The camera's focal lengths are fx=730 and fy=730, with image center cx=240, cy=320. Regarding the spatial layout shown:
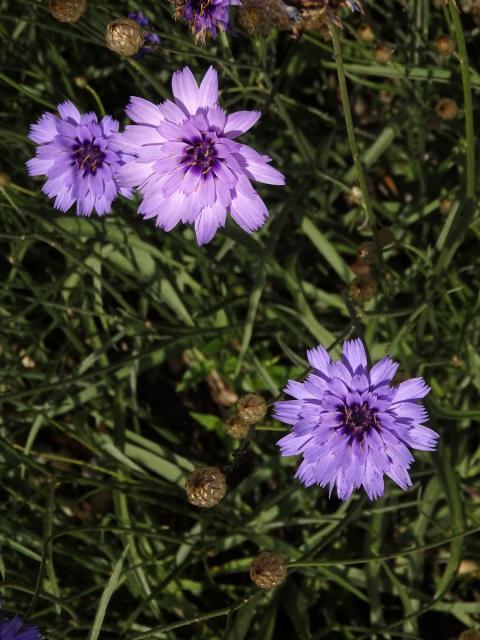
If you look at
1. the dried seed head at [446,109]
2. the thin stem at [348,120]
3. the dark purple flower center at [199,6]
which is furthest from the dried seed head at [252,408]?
the dried seed head at [446,109]

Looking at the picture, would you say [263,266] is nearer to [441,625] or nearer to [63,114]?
[63,114]

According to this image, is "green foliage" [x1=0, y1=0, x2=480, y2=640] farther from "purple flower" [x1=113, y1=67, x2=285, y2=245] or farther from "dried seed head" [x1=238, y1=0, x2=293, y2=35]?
"purple flower" [x1=113, y1=67, x2=285, y2=245]

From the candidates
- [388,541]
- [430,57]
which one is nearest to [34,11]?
[430,57]

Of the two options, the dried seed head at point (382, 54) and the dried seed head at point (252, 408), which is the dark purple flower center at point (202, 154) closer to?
the dried seed head at point (252, 408)

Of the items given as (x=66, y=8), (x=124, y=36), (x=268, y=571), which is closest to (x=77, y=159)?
(x=66, y=8)

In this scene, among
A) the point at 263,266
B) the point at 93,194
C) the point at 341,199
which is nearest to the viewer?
the point at 93,194

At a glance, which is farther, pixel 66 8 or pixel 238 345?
pixel 238 345

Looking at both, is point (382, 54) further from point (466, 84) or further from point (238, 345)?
point (238, 345)
